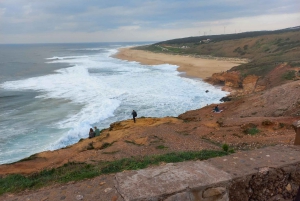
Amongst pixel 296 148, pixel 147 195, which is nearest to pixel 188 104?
pixel 296 148

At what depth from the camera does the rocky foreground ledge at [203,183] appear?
12.2 feet

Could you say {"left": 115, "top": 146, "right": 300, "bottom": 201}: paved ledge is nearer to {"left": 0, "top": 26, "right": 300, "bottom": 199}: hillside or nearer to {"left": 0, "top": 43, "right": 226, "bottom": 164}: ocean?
{"left": 0, "top": 26, "right": 300, "bottom": 199}: hillside

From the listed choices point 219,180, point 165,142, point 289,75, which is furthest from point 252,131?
point 289,75

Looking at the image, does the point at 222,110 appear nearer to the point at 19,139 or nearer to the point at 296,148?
the point at 19,139

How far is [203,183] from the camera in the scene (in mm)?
3766

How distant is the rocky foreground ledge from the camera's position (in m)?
3.71

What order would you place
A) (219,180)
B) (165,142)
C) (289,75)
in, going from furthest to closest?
(289,75), (165,142), (219,180)

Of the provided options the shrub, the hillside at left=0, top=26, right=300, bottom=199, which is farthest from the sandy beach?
the shrub

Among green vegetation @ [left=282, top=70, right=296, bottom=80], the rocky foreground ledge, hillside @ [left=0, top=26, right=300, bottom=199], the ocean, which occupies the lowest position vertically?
the ocean

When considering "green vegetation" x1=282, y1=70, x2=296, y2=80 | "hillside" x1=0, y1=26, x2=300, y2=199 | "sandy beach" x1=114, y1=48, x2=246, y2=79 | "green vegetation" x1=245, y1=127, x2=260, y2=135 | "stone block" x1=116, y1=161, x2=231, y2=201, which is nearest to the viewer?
"stone block" x1=116, y1=161, x2=231, y2=201

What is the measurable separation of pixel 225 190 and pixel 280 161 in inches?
49.9

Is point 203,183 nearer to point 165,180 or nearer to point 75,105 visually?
point 165,180

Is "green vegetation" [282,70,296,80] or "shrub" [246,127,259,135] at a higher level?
"green vegetation" [282,70,296,80]

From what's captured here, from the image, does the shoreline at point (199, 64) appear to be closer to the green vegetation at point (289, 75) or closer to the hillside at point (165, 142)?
the green vegetation at point (289, 75)
